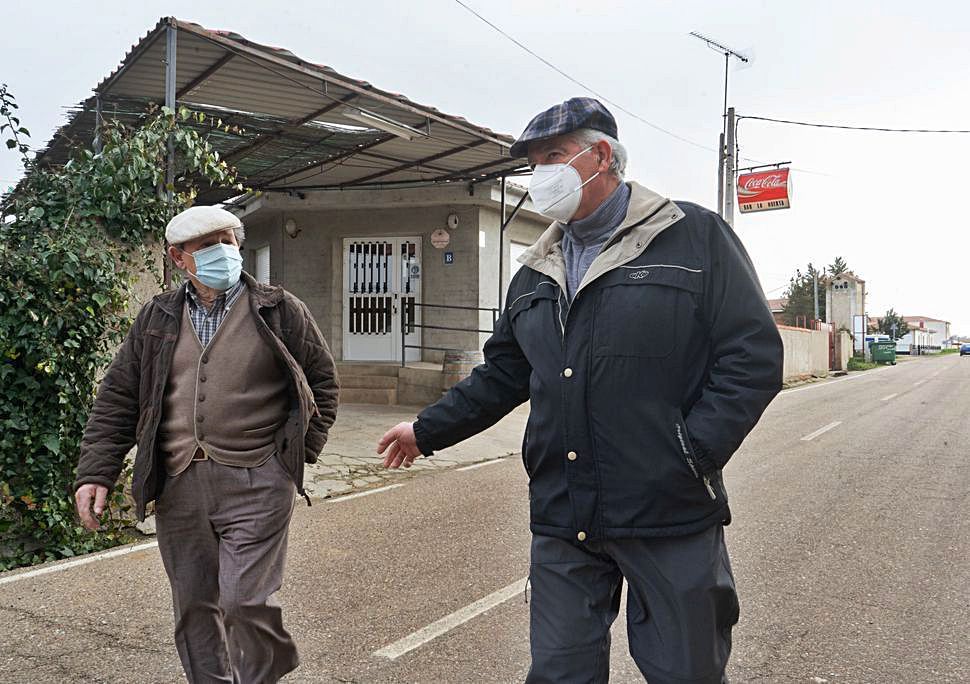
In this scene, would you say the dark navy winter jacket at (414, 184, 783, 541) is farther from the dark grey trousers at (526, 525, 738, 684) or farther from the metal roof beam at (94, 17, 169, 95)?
the metal roof beam at (94, 17, 169, 95)

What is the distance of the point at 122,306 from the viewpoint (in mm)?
5812

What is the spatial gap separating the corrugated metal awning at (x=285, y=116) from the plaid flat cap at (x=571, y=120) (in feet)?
17.5

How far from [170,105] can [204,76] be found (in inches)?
62.7

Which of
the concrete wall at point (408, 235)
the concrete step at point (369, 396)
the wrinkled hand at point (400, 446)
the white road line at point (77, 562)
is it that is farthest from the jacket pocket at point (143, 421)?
the concrete wall at point (408, 235)

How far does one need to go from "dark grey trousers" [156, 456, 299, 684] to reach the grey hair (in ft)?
5.47

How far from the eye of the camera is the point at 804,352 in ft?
97.2

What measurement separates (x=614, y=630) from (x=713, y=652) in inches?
83.2

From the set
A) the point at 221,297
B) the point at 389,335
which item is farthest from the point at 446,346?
the point at 221,297

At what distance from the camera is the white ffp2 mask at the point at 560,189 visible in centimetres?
238

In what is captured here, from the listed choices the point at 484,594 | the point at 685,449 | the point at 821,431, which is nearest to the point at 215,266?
the point at 685,449

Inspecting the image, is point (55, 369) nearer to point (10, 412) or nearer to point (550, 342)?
point (10, 412)

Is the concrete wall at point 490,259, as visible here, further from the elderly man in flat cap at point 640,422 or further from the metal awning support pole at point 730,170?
the elderly man in flat cap at point 640,422

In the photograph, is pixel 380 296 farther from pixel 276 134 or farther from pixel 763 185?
pixel 763 185

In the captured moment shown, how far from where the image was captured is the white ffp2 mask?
2.38m
